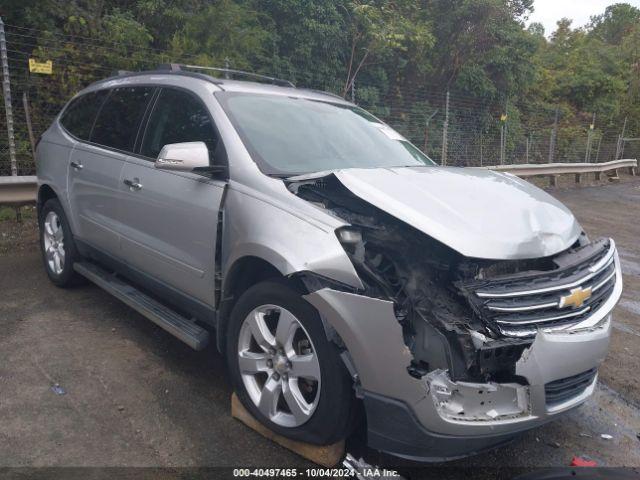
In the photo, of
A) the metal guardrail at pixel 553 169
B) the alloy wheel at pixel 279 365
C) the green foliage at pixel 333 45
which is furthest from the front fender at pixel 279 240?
the metal guardrail at pixel 553 169

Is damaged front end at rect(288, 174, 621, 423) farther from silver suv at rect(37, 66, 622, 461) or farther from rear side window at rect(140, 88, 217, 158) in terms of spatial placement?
rear side window at rect(140, 88, 217, 158)

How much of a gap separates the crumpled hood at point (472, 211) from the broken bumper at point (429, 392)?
1.33 feet

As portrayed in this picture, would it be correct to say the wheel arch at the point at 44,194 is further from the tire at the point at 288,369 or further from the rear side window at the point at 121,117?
the tire at the point at 288,369

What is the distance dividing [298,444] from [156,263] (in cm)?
158

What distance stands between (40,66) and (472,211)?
698 cm

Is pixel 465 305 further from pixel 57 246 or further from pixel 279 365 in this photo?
pixel 57 246

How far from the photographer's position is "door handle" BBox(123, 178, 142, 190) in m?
3.71

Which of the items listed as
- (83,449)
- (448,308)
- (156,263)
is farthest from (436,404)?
(156,263)

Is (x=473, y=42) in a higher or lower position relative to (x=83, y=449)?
higher

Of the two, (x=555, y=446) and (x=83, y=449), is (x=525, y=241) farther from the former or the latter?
(x=83, y=449)

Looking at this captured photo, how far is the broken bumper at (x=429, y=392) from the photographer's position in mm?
2223

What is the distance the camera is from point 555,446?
9.60 feet

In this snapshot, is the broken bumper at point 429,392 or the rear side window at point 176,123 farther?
the rear side window at point 176,123

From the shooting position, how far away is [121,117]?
4.23m
